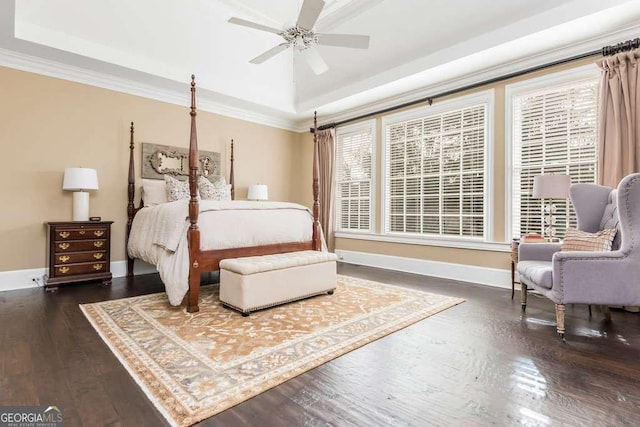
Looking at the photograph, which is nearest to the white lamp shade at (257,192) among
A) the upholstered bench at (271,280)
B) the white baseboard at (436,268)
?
the white baseboard at (436,268)

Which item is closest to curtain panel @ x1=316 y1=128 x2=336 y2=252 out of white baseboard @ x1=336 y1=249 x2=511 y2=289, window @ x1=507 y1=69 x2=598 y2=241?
white baseboard @ x1=336 y1=249 x2=511 y2=289

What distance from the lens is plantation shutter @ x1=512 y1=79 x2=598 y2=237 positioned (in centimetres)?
341

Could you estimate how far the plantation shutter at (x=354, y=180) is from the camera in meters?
5.61

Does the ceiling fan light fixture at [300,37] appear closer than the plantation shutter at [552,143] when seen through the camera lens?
Yes

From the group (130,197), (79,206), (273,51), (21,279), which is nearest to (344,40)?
(273,51)

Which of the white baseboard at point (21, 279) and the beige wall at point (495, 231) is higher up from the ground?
the beige wall at point (495, 231)

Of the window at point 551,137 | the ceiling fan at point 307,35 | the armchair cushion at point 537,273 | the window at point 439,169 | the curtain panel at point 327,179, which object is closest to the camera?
the armchair cushion at point 537,273

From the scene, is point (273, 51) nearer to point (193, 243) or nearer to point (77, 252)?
point (193, 243)

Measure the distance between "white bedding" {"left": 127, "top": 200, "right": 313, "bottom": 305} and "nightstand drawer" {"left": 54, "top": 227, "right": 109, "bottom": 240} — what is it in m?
0.37

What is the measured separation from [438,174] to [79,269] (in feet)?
15.4

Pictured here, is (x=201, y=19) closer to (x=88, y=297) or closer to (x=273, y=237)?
(x=273, y=237)

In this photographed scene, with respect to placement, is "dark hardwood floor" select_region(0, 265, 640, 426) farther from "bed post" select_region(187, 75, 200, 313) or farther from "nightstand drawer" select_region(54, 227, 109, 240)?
"nightstand drawer" select_region(54, 227, 109, 240)

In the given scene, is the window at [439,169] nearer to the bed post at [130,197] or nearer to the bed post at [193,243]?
the bed post at [193,243]

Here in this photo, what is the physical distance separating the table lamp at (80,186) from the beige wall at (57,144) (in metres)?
0.26
